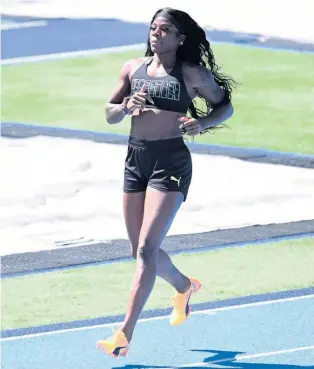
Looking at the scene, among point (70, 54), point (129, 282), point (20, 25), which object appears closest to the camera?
point (129, 282)

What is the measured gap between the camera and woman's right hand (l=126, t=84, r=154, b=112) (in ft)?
28.6

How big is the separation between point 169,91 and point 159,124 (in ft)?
0.76

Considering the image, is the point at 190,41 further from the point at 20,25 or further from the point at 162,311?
the point at 20,25

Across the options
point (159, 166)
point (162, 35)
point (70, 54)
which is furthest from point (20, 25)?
point (159, 166)

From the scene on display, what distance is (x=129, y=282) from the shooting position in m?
10.9

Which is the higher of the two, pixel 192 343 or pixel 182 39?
pixel 182 39

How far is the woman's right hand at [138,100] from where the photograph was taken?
870 centimetres

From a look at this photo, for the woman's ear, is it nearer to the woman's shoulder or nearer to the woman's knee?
the woman's shoulder

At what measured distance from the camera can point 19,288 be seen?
10.7 meters

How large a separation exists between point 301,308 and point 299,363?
4.41 feet

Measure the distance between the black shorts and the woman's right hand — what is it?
27cm

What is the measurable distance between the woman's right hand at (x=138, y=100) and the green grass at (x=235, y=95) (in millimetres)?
7248

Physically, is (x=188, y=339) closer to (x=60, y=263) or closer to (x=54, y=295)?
(x=54, y=295)

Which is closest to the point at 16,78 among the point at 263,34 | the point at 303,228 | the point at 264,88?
the point at 264,88
